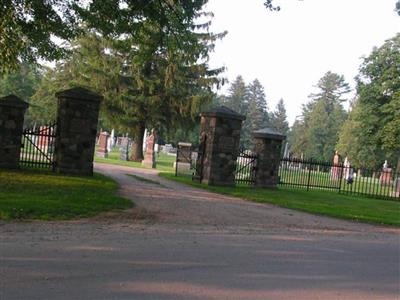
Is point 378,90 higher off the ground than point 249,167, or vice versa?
point 378,90

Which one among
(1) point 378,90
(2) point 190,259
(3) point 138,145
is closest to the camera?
(2) point 190,259

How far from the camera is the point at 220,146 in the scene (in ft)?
63.5

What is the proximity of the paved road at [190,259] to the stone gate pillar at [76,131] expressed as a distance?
582 centimetres

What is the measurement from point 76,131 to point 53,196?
5224 mm

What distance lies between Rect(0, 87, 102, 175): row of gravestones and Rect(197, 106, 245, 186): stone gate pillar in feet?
15.1

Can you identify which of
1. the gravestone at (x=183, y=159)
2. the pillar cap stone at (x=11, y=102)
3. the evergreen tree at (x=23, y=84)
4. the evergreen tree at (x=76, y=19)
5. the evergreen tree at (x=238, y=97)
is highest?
the evergreen tree at (x=238, y=97)

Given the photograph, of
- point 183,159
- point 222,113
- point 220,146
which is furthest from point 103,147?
point 222,113

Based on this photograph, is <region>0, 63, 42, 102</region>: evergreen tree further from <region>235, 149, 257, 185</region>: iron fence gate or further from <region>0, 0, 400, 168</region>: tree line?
<region>235, 149, 257, 185</region>: iron fence gate

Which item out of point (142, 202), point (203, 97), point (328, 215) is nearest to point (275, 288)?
point (142, 202)

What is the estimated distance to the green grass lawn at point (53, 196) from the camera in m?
9.55

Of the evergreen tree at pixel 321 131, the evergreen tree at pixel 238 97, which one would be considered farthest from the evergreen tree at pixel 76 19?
the evergreen tree at pixel 238 97

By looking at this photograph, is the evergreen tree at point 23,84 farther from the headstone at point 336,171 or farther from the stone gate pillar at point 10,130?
the stone gate pillar at point 10,130

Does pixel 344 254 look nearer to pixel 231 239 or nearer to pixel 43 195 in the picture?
pixel 231 239

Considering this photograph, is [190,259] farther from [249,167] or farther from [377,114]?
[377,114]
